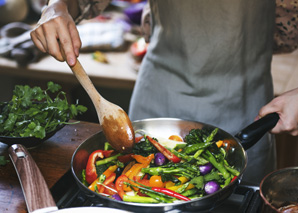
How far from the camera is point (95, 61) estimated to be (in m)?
2.73

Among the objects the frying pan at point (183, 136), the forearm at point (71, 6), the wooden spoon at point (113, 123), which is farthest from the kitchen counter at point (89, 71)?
the wooden spoon at point (113, 123)

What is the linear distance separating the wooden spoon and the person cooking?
454 mm

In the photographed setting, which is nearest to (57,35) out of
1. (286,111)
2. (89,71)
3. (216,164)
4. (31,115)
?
(31,115)

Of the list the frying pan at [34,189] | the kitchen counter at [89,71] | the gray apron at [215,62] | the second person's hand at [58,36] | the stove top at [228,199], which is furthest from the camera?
the kitchen counter at [89,71]

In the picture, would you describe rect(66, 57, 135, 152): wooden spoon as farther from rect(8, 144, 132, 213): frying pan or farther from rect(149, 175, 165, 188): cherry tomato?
rect(8, 144, 132, 213): frying pan

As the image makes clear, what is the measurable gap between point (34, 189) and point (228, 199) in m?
0.50

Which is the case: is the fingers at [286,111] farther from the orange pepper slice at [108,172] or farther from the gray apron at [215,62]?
the orange pepper slice at [108,172]

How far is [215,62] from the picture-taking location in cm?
158

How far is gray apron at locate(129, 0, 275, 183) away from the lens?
1.53m

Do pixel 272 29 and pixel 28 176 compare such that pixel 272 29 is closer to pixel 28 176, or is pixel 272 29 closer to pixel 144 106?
pixel 144 106

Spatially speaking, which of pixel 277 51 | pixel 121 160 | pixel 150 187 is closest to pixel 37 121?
pixel 121 160

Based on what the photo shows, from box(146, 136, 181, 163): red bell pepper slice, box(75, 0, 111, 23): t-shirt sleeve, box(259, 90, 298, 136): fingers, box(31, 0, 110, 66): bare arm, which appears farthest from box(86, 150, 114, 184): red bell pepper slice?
box(75, 0, 111, 23): t-shirt sleeve

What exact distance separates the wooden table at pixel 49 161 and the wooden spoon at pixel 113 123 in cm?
18

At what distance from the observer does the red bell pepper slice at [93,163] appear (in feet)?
3.57
